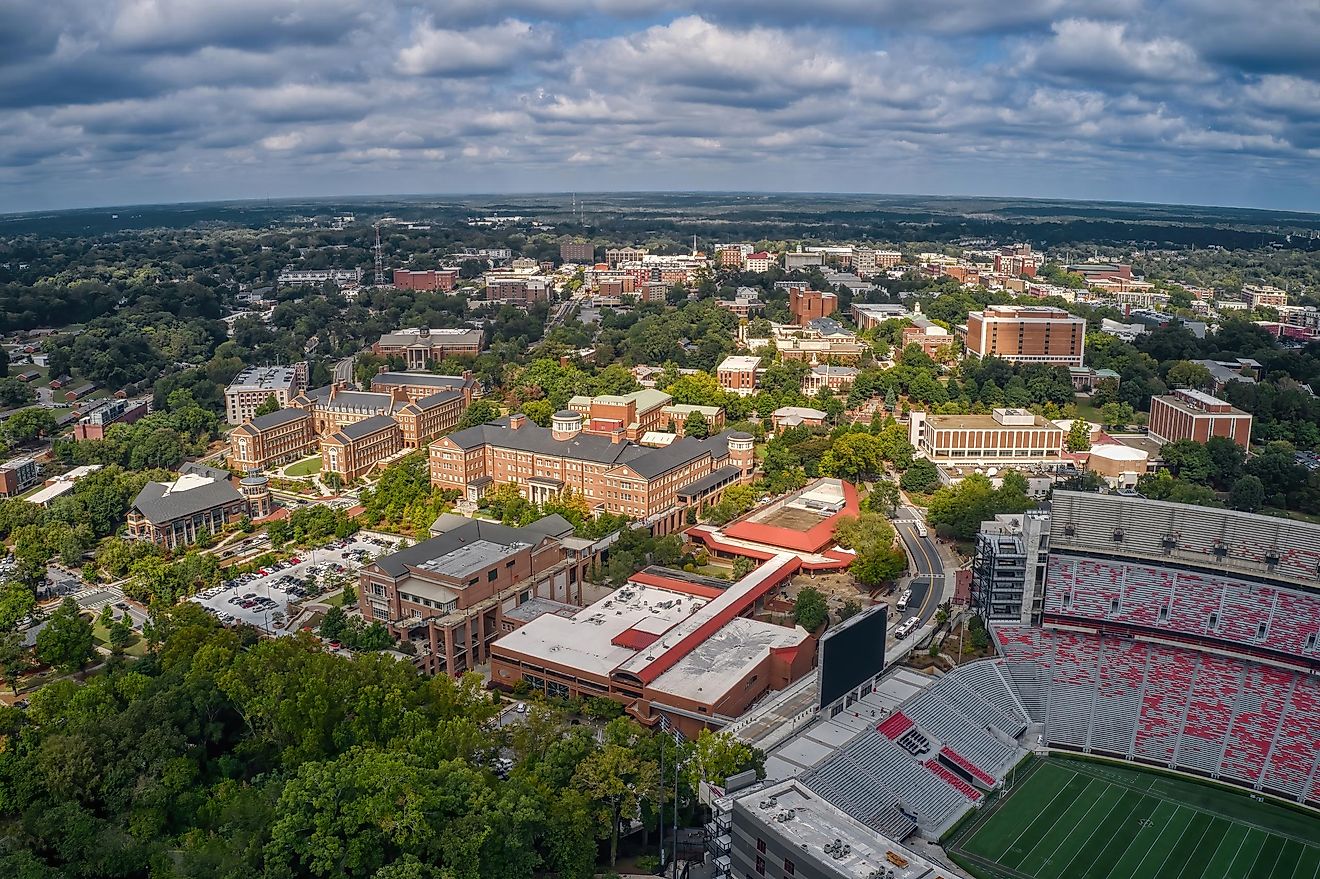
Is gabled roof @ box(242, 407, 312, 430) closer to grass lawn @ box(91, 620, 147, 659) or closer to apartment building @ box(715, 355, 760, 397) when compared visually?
grass lawn @ box(91, 620, 147, 659)

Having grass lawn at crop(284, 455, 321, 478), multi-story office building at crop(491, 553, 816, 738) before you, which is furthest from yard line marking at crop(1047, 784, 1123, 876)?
grass lawn at crop(284, 455, 321, 478)

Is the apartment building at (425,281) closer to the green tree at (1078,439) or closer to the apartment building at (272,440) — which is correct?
the apartment building at (272,440)

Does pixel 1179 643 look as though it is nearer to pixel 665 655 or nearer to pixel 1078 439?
pixel 665 655

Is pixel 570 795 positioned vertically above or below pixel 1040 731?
above

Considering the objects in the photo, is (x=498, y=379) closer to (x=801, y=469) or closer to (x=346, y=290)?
(x=801, y=469)

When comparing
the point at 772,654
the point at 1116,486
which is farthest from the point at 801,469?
the point at 772,654
